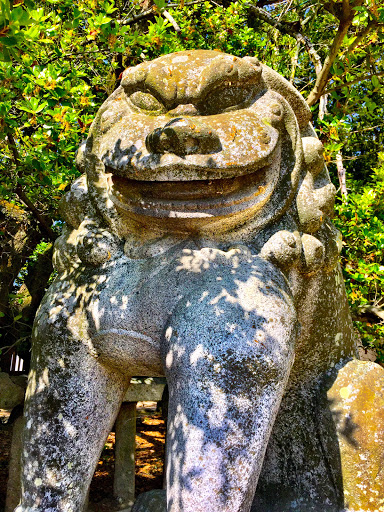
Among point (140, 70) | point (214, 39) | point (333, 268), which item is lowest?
point (333, 268)

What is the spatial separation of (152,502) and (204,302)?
966 mm

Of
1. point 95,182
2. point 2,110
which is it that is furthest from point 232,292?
point 2,110

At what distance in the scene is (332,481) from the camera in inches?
80.0

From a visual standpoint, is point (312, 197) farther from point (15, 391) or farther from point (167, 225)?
point (15, 391)

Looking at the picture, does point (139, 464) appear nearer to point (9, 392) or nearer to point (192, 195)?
point (9, 392)

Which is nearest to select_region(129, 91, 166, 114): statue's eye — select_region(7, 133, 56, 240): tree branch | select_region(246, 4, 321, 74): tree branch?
select_region(7, 133, 56, 240): tree branch

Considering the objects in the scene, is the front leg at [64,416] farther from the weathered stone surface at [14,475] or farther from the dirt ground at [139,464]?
the dirt ground at [139,464]

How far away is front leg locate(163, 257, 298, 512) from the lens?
1.54 meters

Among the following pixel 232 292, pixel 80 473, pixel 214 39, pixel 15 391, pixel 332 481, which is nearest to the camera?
pixel 232 292

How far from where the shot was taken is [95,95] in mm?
3865

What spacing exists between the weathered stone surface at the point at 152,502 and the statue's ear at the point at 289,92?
1603 mm

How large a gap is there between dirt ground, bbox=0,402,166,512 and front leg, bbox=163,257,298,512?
233 centimetres

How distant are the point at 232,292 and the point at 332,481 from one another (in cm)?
89

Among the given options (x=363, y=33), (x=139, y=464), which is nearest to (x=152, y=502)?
(x=363, y=33)
